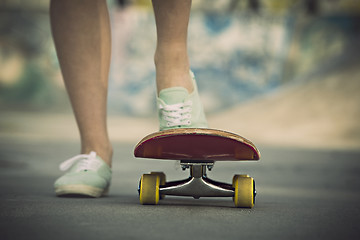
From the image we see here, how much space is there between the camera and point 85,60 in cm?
159

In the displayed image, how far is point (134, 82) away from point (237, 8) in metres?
3.47

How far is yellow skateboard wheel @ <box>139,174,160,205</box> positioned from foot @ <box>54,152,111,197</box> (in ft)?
0.67

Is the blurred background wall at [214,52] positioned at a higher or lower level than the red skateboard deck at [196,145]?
higher

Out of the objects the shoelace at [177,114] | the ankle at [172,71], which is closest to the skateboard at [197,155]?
the shoelace at [177,114]

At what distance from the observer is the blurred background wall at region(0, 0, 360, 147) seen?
13992 millimetres

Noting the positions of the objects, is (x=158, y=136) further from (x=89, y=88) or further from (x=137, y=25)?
(x=137, y=25)

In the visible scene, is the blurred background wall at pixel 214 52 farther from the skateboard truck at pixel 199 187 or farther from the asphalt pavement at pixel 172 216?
the skateboard truck at pixel 199 187

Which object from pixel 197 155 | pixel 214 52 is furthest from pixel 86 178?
pixel 214 52

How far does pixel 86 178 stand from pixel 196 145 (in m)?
0.36

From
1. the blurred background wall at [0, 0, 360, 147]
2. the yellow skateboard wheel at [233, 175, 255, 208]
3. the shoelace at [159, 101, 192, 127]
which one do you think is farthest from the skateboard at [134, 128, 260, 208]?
the blurred background wall at [0, 0, 360, 147]

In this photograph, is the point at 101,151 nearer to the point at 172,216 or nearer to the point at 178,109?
the point at 178,109

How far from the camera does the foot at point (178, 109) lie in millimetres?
1406

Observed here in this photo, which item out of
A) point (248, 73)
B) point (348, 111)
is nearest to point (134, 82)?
point (248, 73)

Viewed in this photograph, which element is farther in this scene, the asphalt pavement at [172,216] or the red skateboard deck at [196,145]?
the red skateboard deck at [196,145]
